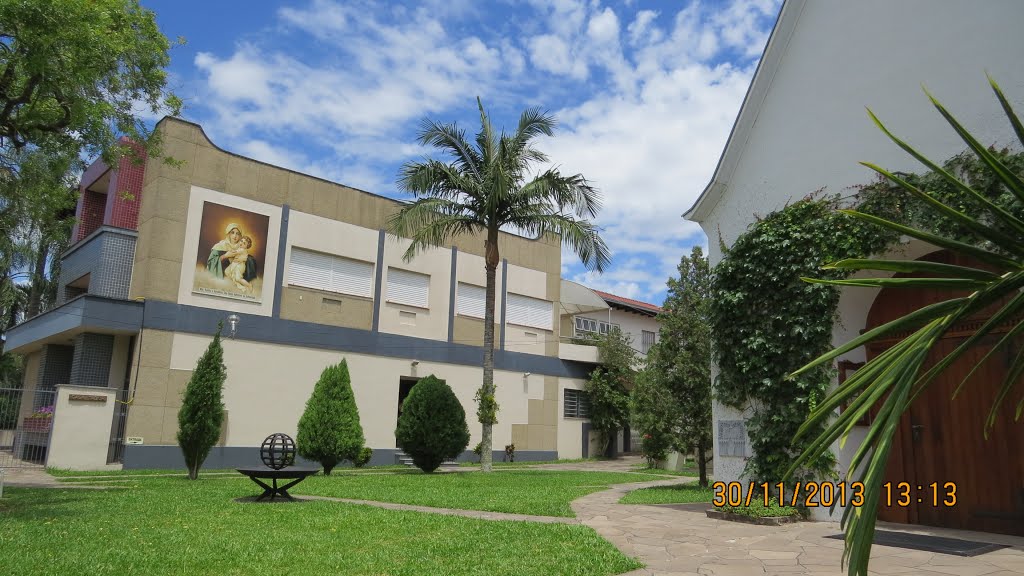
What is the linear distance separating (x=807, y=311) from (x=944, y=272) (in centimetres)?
771

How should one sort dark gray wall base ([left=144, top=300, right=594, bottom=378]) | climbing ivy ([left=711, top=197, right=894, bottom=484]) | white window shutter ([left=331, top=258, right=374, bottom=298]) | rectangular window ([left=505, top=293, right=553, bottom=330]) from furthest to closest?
rectangular window ([left=505, top=293, right=553, bottom=330]) < white window shutter ([left=331, top=258, right=374, bottom=298]) < dark gray wall base ([left=144, top=300, right=594, bottom=378]) < climbing ivy ([left=711, top=197, right=894, bottom=484])

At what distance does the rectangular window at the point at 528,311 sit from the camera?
28.9m

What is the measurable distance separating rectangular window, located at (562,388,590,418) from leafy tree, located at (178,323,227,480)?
1775 centimetres

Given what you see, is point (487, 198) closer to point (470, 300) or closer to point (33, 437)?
point (470, 300)

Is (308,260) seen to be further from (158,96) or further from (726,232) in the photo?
(726,232)

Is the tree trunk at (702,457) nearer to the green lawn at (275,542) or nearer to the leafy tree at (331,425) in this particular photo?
the green lawn at (275,542)

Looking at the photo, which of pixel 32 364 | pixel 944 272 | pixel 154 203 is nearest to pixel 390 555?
pixel 944 272

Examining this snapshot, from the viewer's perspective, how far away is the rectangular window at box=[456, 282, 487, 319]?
27.1m

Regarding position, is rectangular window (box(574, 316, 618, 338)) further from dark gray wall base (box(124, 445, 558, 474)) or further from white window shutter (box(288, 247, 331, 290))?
white window shutter (box(288, 247, 331, 290))

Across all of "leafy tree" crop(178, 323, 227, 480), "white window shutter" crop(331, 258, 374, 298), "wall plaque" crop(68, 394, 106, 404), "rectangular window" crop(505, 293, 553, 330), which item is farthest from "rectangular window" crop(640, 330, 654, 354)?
"wall plaque" crop(68, 394, 106, 404)

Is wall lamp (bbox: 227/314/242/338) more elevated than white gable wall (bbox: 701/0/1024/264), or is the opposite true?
white gable wall (bbox: 701/0/1024/264)

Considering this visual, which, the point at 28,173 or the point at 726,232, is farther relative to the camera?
the point at 28,173

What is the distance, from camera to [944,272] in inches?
72.9

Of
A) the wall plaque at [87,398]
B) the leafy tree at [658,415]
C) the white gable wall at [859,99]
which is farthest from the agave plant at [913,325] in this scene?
the wall plaque at [87,398]
